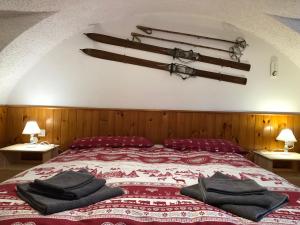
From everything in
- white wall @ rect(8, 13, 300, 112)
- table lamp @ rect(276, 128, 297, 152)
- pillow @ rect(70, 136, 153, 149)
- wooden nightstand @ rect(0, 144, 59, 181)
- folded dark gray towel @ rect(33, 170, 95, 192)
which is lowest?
wooden nightstand @ rect(0, 144, 59, 181)

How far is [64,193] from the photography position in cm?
138

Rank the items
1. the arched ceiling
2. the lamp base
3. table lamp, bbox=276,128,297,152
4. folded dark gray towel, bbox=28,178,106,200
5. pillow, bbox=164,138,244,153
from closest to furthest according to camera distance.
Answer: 1. folded dark gray towel, bbox=28,178,106,200
2. the arched ceiling
3. pillow, bbox=164,138,244,153
4. table lamp, bbox=276,128,297,152
5. the lamp base

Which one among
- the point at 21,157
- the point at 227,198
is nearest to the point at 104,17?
the point at 21,157

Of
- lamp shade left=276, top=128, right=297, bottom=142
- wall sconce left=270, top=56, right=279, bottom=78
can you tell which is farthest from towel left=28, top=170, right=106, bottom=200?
wall sconce left=270, top=56, right=279, bottom=78

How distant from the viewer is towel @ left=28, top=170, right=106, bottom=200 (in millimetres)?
1380

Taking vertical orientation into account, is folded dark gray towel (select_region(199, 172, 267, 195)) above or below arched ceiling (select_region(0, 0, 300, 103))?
below

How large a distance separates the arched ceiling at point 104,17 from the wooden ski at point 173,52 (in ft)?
0.71

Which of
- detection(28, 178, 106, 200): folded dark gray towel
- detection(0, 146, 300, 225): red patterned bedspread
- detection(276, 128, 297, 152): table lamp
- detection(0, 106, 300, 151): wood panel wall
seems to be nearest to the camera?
detection(0, 146, 300, 225): red patterned bedspread

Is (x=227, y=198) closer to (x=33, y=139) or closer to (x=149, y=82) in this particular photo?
(x=149, y=82)

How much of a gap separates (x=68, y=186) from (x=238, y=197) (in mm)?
820

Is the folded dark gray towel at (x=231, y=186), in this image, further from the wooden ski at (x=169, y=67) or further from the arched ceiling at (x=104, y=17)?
the wooden ski at (x=169, y=67)

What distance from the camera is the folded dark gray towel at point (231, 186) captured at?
145cm

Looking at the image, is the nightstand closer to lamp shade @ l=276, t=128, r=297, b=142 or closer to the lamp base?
lamp shade @ l=276, t=128, r=297, b=142

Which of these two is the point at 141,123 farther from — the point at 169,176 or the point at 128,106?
the point at 169,176
